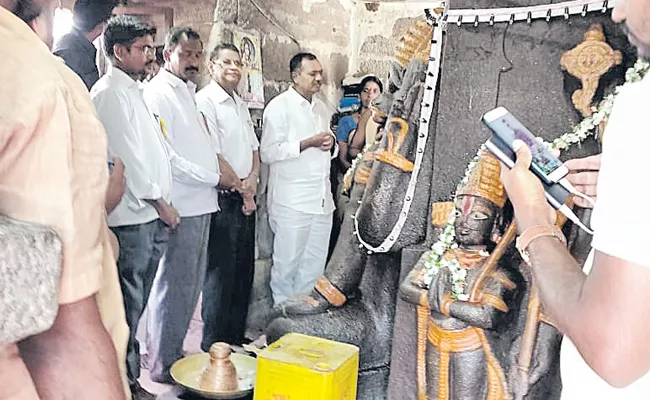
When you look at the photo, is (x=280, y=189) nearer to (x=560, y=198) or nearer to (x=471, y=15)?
(x=471, y=15)

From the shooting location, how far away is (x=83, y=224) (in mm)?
622

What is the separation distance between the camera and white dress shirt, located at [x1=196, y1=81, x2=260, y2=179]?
204cm

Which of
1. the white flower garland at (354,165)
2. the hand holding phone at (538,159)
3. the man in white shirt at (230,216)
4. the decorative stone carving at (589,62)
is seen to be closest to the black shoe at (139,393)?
the man in white shirt at (230,216)

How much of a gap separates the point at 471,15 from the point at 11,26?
4.96 ft

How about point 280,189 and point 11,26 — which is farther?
point 280,189

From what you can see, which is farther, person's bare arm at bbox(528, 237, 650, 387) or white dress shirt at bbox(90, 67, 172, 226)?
white dress shirt at bbox(90, 67, 172, 226)

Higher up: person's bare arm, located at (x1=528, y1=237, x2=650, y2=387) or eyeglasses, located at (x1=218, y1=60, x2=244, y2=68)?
eyeglasses, located at (x1=218, y1=60, x2=244, y2=68)

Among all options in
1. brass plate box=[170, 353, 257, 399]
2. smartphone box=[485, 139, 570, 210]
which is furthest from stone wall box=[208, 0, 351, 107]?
smartphone box=[485, 139, 570, 210]

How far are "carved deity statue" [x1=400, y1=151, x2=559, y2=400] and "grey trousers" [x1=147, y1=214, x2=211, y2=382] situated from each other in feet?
2.39

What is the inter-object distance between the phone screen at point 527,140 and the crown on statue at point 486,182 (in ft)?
1.48

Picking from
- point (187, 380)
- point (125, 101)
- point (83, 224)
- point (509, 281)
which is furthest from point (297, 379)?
point (83, 224)

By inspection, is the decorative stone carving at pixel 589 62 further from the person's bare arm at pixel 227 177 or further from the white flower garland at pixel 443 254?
the person's bare arm at pixel 227 177

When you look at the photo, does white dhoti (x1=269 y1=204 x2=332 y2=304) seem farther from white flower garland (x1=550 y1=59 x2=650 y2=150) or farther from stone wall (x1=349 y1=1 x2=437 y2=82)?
white flower garland (x1=550 y1=59 x2=650 y2=150)

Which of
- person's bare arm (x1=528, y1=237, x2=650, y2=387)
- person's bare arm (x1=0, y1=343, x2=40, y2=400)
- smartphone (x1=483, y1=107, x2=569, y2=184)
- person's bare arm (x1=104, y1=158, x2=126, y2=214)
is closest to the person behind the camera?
person's bare arm (x1=0, y1=343, x2=40, y2=400)
